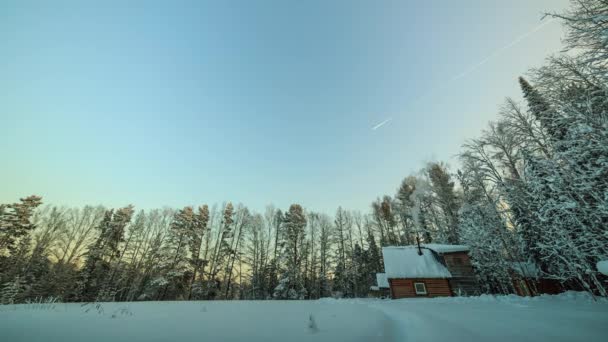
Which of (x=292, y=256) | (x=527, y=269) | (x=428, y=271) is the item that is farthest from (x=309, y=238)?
(x=527, y=269)

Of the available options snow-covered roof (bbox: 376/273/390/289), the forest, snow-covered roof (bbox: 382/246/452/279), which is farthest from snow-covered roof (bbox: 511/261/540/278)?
snow-covered roof (bbox: 376/273/390/289)

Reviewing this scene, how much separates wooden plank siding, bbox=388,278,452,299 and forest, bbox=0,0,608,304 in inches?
144

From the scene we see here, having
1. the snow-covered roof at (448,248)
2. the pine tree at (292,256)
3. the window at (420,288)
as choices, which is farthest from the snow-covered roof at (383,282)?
the pine tree at (292,256)

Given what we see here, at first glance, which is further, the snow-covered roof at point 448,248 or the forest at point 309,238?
the snow-covered roof at point 448,248

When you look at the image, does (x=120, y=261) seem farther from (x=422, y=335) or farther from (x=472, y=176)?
(x=472, y=176)

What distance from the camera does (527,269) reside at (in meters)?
15.4

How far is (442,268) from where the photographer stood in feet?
63.3

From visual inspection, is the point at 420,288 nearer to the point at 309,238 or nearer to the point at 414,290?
the point at 414,290

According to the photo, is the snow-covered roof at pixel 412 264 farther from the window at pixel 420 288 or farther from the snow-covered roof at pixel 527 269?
the snow-covered roof at pixel 527 269

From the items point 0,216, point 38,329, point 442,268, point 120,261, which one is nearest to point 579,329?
point 38,329

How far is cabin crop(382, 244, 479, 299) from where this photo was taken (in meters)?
18.7

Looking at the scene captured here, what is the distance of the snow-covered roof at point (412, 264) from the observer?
62.4 ft

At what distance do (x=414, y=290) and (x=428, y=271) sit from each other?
2.16m

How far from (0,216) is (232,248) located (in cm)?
2305
